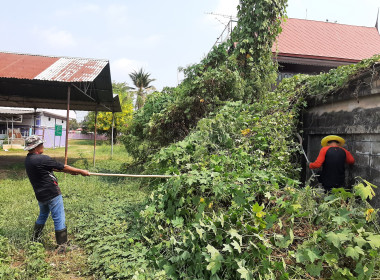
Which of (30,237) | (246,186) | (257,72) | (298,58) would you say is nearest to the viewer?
(246,186)

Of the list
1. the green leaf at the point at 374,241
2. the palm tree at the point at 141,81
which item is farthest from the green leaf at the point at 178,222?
the palm tree at the point at 141,81

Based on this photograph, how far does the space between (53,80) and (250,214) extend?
24.8 ft

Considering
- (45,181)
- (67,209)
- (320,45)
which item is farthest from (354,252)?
(320,45)

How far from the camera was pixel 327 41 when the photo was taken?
13945 mm

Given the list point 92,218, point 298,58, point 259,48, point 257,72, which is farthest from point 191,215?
point 298,58

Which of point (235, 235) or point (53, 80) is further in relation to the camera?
point (53, 80)

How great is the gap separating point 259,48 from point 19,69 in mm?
7716

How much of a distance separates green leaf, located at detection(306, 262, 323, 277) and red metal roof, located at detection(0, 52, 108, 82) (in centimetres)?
778

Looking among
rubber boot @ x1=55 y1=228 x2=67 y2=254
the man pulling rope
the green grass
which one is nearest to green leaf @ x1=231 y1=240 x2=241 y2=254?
the green grass

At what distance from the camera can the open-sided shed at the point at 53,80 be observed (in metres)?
8.55

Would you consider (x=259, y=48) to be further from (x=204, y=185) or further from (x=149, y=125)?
(x=204, y=185)

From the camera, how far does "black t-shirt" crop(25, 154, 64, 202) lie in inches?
155

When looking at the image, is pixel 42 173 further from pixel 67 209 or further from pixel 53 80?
pixel 53 80

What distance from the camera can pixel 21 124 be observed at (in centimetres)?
2383
